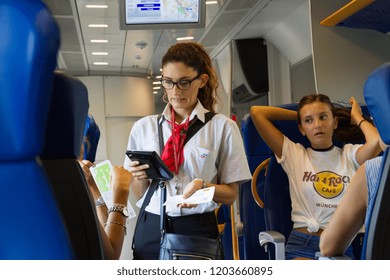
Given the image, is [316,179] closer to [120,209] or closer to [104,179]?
[104,179]

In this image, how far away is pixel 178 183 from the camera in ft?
5.88

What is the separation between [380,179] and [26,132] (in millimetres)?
752

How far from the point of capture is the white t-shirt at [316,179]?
7.43 ft

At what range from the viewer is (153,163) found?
1684 millimetres

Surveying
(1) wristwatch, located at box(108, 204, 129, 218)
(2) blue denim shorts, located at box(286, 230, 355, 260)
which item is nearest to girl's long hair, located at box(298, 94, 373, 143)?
(2) blue denim shorts, located at box(286, 230, 355, 260)

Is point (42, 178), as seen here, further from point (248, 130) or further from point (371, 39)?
point (371, 39)

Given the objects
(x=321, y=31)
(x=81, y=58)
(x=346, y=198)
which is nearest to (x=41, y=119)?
(x=346, y=198)

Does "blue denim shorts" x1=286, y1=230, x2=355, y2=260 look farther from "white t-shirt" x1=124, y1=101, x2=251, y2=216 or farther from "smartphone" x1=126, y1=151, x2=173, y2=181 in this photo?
"smartphone" x1=126, y1=151, x2=173, y2=181

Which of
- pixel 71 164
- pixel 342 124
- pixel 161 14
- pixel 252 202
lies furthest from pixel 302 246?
Result: pixel 161 14

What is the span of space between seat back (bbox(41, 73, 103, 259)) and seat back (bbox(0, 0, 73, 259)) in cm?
16

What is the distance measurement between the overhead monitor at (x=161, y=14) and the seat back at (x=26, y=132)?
3.41 m

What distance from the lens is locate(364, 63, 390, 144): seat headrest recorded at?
950 mm

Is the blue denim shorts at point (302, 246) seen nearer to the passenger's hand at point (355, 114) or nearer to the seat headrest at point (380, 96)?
the passenger's hand at point (355, 114)
